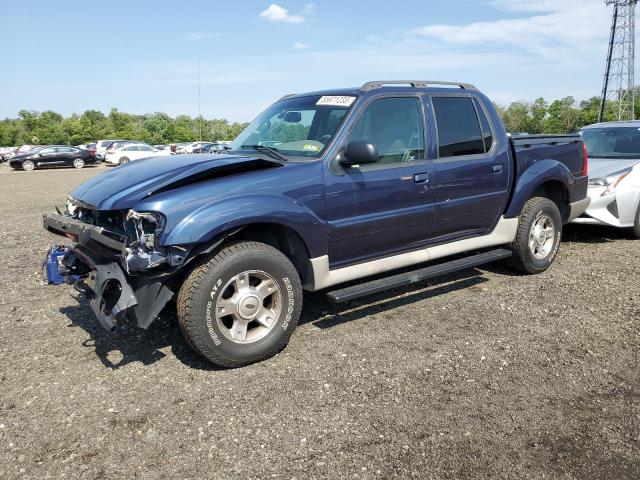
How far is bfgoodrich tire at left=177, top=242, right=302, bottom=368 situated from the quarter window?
79.1 inches

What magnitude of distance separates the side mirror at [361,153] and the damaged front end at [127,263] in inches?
57.0

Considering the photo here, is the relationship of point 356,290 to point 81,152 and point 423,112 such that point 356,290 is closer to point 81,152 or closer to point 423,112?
point 423,112

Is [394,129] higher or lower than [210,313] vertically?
higher

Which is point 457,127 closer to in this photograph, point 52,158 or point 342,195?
point 342,195

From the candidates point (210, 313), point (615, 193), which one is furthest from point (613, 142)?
A: point (210, 313)

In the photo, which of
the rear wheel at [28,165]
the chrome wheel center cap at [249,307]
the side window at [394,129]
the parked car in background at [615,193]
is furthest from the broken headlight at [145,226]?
the rear wheel at [28,165]

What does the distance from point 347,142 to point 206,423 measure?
2.32 metres

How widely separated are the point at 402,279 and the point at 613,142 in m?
5.78

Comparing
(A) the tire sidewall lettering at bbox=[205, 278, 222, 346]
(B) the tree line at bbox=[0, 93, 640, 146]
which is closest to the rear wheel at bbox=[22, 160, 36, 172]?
(B) the tree line at bbox=[0, 93, 640, 146]

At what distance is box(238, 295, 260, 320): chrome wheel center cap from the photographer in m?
3.68

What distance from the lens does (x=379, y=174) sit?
14.1 feet

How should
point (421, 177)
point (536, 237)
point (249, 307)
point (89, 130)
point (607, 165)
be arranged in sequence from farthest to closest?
1. point (89, 130)
2. point (607, 165)
3. point (536, 237)
4. point (421, 177)
5. point (249, 307)

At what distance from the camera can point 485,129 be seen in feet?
17.3

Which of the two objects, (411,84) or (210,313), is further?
(411,84)
